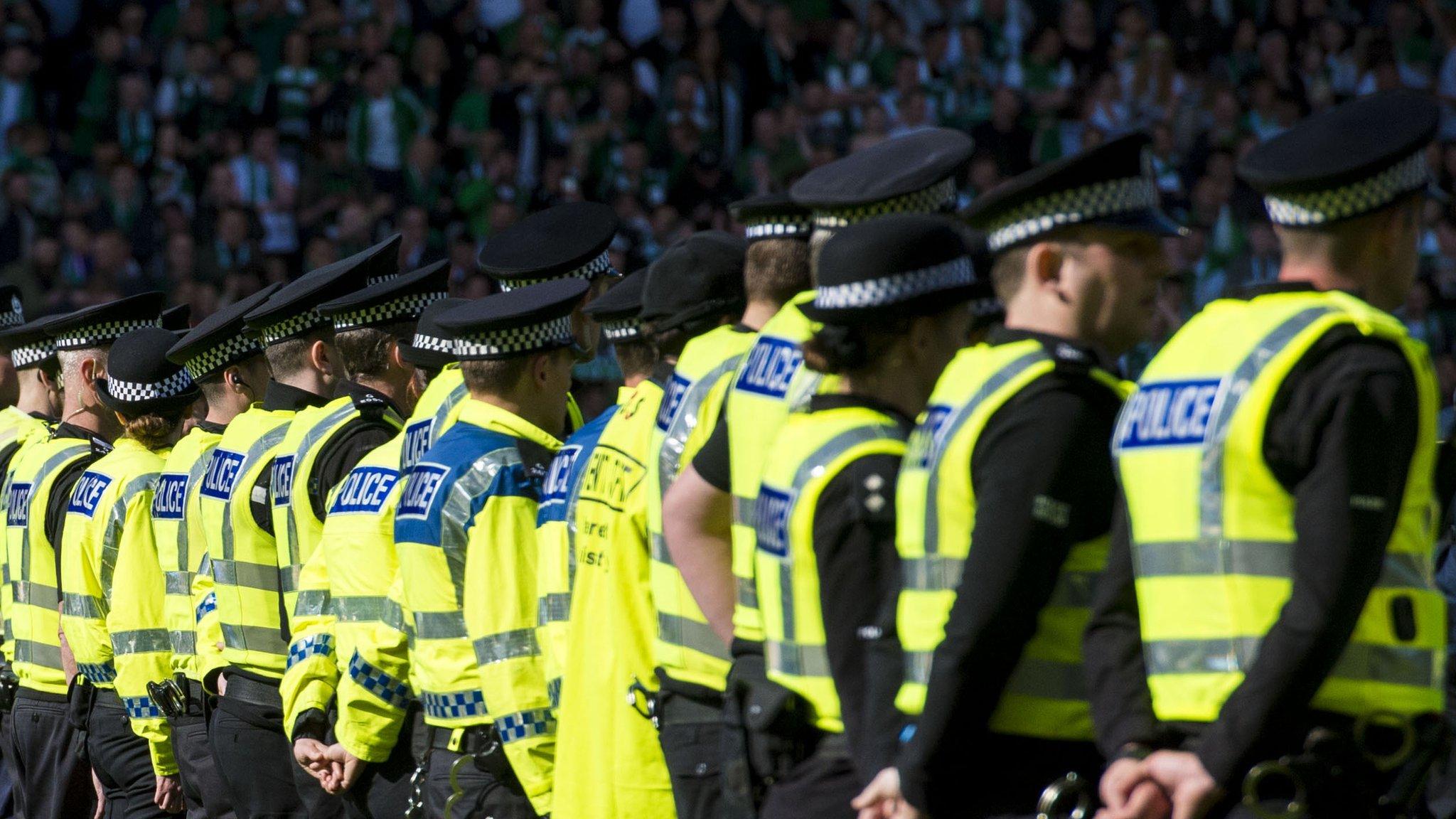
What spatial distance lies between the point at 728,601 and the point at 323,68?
1214 cm

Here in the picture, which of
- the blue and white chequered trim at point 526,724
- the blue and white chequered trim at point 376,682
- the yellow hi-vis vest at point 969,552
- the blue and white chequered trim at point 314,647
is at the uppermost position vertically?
the yellow hi-vis vest at point 969,552

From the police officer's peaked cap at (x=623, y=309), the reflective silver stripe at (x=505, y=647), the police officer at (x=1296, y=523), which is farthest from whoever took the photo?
the police officer's peaked cap at (x=623, y=309)

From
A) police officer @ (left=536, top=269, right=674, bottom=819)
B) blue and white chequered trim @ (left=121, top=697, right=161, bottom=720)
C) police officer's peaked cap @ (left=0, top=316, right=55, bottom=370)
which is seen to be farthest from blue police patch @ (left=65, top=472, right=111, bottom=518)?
police officer @ (left=536, top=269, right=674, bottom=819)

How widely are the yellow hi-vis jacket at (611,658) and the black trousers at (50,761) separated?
3434 millimetres

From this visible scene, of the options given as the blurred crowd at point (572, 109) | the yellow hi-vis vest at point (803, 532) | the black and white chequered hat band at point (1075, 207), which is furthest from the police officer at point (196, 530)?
the blurred crowd at point (572, 109)

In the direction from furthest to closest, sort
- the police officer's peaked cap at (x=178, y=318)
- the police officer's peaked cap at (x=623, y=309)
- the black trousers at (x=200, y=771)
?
the police officer's peaked cap at (x=178, y=318) → the black trousers at (x=200, y=771) → the police officer's peaked cap at (x=623, y=309)

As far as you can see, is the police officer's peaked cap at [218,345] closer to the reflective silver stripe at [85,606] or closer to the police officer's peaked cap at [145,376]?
the police officer's peaked cap at [145,376]

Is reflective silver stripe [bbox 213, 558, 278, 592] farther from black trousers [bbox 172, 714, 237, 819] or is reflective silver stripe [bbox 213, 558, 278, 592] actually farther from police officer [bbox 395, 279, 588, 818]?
police officer [bbox 395, 279, 588, 818]

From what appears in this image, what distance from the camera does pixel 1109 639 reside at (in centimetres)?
313

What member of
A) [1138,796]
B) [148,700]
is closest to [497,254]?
[148,700]

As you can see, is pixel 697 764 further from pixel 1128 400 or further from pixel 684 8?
pixel 684 8

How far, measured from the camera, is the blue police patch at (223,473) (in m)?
6.15

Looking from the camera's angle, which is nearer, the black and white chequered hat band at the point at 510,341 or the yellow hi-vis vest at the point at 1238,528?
the yellow hi-vis vest at the point at 1238,528

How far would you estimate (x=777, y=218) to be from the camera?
14.8 feet
